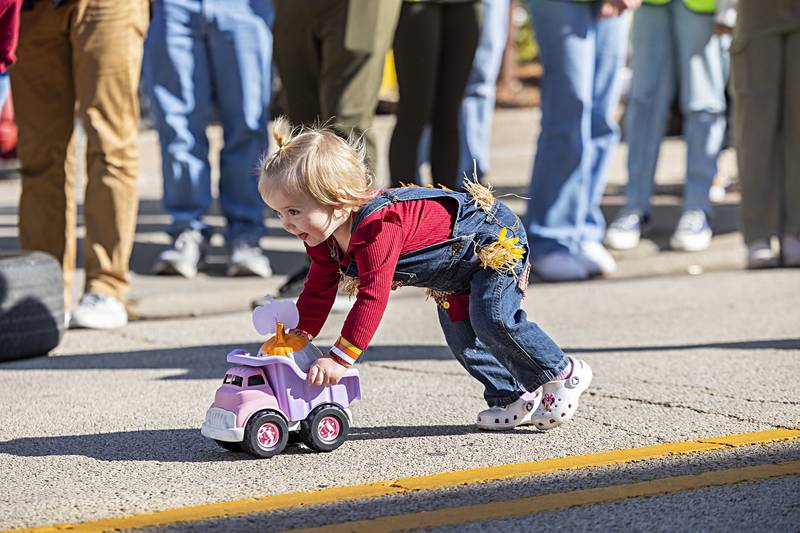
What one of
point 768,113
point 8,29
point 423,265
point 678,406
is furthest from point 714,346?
point 8,29

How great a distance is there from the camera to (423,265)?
3979 mm

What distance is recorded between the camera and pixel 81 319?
6105 mm

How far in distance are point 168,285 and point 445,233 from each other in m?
3.45

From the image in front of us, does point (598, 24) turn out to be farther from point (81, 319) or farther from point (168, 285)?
point (81, 319)

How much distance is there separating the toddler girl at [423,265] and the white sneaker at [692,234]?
13.0 ft

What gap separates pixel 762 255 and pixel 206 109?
120 inches

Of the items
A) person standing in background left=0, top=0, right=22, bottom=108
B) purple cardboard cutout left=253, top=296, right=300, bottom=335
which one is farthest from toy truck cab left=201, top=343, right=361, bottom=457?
person standing in background left=0, top=0, right=22, bottom=108

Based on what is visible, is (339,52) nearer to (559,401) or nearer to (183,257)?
(183,257)

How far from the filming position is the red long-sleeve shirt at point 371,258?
12.3 feet

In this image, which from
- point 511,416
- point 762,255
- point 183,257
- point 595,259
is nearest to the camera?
point 511,416

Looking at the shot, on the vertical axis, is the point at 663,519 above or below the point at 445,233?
below

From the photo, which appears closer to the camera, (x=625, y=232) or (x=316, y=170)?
(x=316, y=170)

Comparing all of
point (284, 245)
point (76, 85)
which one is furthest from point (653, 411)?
point (284, 245)

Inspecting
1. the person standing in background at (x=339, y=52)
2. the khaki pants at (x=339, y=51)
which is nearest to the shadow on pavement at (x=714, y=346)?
the person standing in background at (x=339, y=52)
